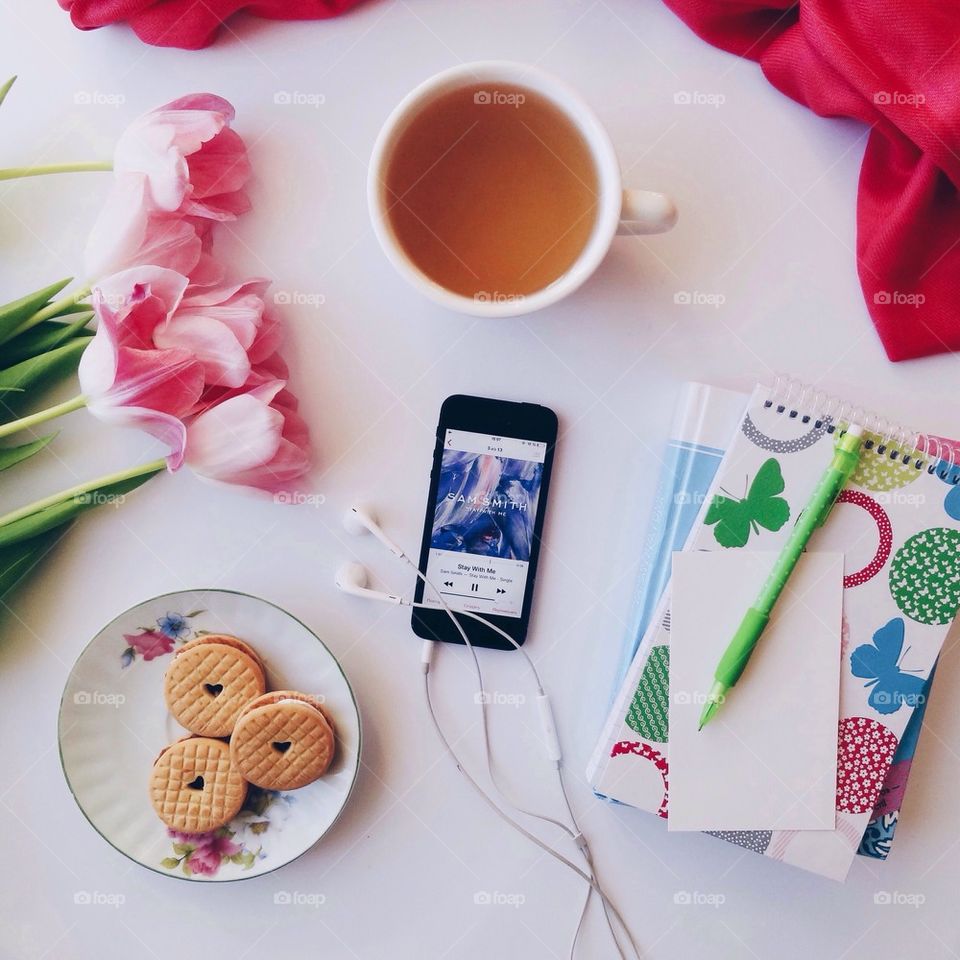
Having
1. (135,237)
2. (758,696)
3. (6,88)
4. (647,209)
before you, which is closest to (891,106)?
(647,209)

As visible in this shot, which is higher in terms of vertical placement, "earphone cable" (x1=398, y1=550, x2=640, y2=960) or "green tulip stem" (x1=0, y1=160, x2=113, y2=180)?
"green tulip stem" (x1=0, y1=160, x2=113, y2=180)

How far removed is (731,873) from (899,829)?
150mm

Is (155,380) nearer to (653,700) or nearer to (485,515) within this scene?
(485,515)

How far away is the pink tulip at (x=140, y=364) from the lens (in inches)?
24.0

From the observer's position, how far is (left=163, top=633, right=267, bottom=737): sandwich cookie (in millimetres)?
708

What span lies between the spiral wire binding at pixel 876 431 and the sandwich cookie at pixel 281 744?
0.45 m

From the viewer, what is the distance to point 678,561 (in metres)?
0.70

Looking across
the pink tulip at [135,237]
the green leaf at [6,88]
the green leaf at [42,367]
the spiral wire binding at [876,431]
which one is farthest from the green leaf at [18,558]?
the spiral wire binding at [876,431]

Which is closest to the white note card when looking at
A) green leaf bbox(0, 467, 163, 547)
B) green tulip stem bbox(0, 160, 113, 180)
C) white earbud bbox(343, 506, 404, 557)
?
white earbud bbox(343, 506, 404, 557)

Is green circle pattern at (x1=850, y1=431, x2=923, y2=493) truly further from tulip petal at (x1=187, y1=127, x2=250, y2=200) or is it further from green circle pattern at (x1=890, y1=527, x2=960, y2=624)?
tulip petal at (x1=187, y1=127, x2=250, y2=200)

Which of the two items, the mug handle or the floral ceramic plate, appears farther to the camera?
the floral ceramic plate

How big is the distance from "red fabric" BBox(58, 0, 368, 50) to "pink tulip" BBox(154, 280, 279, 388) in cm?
22

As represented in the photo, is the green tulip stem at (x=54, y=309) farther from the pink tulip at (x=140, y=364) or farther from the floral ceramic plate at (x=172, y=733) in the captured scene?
the floral ceramic plate at (x=172, y=733)

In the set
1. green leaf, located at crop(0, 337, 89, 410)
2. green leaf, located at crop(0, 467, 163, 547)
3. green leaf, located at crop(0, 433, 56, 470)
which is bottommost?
green leaf, located at crop(0, 467, 163, 547)
